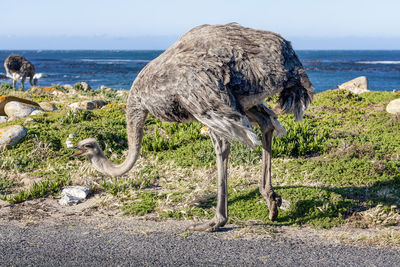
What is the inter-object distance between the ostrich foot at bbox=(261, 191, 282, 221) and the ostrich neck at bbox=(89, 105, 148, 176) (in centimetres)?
155

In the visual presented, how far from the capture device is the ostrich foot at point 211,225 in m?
4.83

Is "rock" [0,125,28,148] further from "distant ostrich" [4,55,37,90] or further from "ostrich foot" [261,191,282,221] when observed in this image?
"distant ostrich" [4,55,37,90]

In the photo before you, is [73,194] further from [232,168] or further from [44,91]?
[44,91]

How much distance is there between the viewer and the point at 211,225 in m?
4.85

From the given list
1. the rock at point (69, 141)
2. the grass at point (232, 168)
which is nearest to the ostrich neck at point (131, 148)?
the grass at point (232, 168)

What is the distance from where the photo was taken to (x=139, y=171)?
6816 mm

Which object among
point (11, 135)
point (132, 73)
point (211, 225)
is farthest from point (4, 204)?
point (132, 73)

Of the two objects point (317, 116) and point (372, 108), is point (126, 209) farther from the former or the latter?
point (372, 108)

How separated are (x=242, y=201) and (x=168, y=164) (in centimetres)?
191

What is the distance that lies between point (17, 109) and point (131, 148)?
5931 millimetres

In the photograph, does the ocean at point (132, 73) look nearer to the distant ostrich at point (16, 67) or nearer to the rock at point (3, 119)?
the distant ostrich at point (16, 67)

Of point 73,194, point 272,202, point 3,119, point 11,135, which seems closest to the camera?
point 272,202

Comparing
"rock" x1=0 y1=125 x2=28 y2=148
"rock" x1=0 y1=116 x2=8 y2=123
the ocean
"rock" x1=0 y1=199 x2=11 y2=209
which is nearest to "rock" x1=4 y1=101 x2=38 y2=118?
"rock" x1=0 y1=116 x2=8 y2=123

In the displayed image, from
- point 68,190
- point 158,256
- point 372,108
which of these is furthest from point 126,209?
point 372,108
